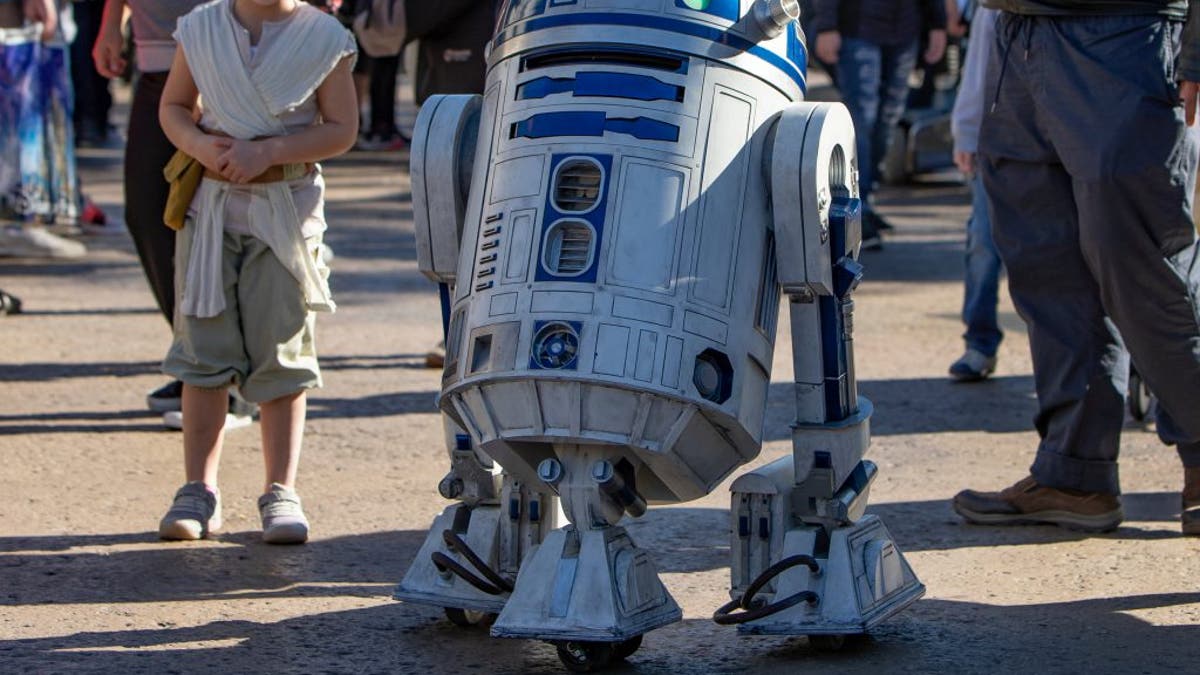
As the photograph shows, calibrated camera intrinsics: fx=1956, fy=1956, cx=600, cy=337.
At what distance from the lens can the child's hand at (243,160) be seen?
5145 millimetres

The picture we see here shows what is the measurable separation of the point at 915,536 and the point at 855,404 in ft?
3.71

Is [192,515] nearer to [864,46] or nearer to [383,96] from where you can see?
[864,46]

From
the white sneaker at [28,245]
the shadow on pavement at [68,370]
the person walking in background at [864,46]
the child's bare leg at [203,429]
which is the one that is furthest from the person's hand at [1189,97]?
the white sneaker at [28,245]

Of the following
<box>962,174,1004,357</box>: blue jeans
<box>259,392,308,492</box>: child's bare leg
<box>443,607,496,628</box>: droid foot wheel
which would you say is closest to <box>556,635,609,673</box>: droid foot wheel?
<box>443,607,496,628</box>: droid foot wheel

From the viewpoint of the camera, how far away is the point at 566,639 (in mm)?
3947

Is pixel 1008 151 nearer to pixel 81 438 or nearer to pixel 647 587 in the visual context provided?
pixel 647 587

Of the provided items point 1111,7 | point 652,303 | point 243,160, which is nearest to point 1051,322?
point 1111,7

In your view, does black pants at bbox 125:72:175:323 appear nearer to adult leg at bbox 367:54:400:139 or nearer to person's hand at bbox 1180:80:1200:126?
person's hand at bbox 1180:80:1200:126

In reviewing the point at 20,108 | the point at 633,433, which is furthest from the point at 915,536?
the point at 20,108

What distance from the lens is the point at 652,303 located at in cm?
390

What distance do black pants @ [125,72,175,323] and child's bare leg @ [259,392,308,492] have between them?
1227mm

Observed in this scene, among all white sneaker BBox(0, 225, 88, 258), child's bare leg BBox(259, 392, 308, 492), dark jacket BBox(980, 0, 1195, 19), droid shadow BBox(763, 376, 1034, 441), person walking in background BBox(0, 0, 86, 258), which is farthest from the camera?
white sneaker BBox(0, 225, 88, 258)

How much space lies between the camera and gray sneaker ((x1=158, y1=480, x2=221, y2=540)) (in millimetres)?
5250

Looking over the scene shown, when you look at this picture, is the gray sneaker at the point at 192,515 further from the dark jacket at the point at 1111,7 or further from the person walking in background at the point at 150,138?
the dark jacket at the point at 1111,7
